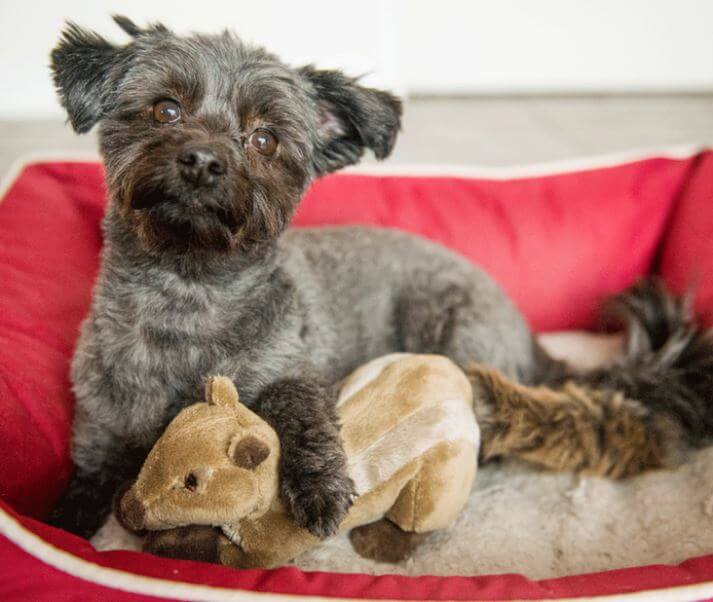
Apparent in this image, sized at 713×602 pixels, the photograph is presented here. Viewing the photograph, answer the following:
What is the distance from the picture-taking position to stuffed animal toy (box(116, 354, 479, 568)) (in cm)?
124

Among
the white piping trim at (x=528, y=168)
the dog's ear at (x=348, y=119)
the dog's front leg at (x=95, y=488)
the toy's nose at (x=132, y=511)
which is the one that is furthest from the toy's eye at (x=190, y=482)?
the white piping trim at (x=528, y=168)

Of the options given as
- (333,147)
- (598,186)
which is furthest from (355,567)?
(598,186)

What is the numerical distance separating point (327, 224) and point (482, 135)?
Result: 1.16 metres

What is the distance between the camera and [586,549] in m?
1.65

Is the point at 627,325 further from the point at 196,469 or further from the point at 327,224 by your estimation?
the point at 196,469

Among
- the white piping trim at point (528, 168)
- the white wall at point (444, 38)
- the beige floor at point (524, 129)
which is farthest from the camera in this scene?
the beige floor at point (524, 129)

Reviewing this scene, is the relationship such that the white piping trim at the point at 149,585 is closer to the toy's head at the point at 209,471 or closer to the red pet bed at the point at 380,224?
the red pet bed at the point at 380,224

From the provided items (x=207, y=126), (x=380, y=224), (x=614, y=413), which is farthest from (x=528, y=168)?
(x=207, y=126)

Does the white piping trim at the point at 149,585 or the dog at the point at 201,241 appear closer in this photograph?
the white piping trim at the point at 149,585

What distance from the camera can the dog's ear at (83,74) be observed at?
58.1 inches

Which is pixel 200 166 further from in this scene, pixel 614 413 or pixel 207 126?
pixel 614 413

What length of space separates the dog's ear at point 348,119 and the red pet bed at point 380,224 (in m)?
0.73

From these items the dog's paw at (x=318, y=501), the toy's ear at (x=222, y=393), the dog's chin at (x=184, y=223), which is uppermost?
the dog's chin at (x=184, y=223)

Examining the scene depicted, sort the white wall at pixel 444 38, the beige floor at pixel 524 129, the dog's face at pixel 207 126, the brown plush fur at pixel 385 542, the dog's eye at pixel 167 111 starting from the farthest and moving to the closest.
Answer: the beige floor at pixel 524 129 < the white wall at pixel 444 38 < the brown plush fur at pixel 385 542 < the dog's eye at pixel 167 111 < the dog's face at pixel 207 126
